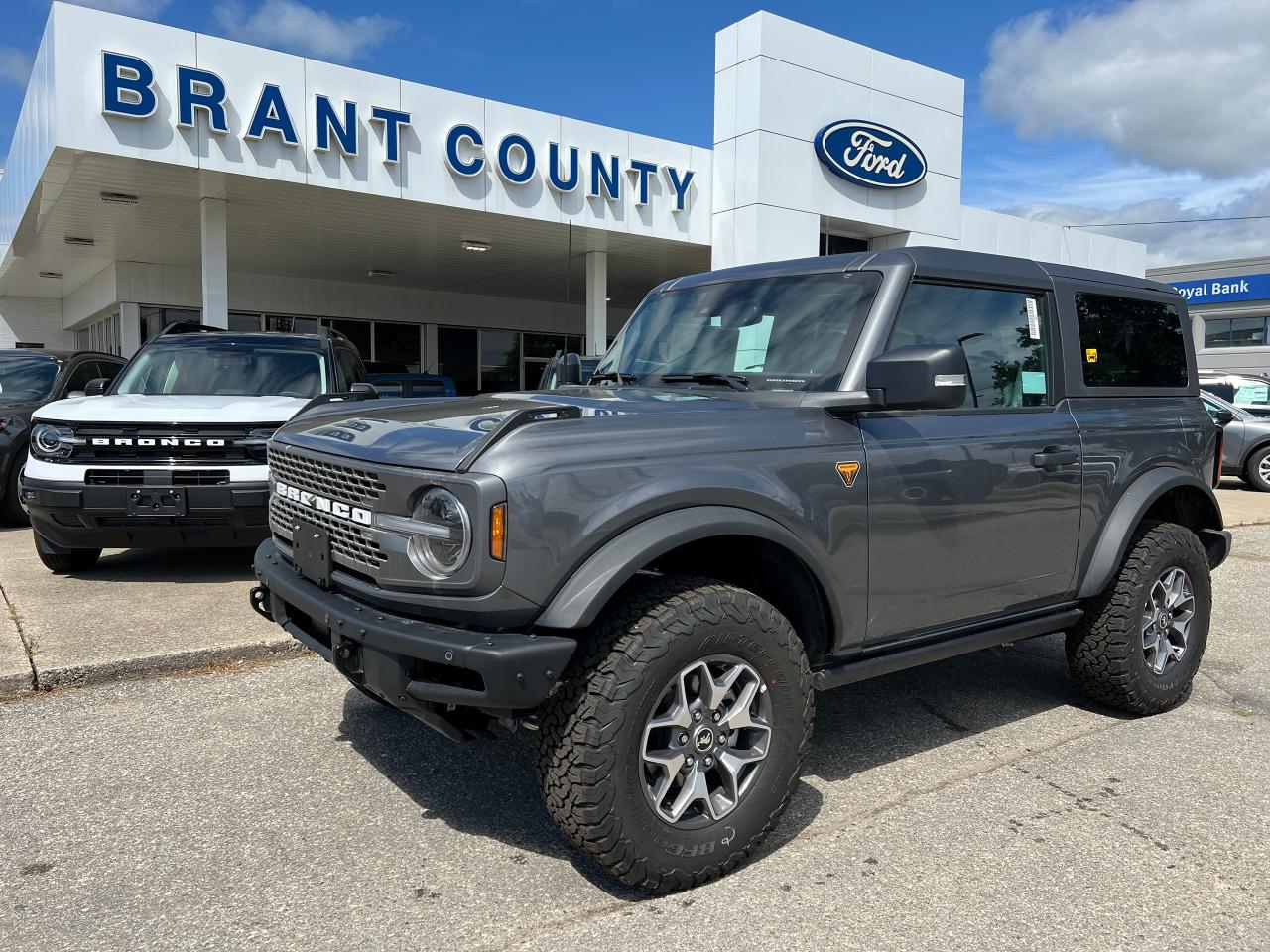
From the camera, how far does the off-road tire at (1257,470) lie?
47.8 feet

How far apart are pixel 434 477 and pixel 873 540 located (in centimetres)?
148

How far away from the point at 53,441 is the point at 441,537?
4.91 m

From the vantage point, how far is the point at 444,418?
2.96 meters

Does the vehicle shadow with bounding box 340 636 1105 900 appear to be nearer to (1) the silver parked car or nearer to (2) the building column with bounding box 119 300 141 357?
(1) the silver parked car

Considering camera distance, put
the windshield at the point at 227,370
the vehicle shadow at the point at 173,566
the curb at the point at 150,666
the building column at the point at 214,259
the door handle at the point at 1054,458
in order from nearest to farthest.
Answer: the door handle at the point at 1054,458 < the curb at the point at 150,666 < the vehicle shadow at the point at 173,566 < the windshield at the point at 227,370 < the building column at the point at 214,259

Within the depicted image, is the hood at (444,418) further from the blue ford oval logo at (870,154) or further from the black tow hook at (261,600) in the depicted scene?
the blue ford oval logo at (870,154)

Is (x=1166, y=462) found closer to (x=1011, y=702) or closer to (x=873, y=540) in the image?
(x=1011, y=702)

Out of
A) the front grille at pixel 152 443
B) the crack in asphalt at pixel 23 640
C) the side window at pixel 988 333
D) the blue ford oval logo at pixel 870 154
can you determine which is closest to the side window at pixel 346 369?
the front grille at pixel 152 443

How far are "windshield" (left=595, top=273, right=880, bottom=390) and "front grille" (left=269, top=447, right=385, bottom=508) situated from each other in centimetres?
136

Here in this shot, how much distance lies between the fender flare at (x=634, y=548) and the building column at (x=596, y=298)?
44.5 feet

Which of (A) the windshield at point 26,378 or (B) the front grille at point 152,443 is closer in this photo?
(B) the front grille at point 152,443

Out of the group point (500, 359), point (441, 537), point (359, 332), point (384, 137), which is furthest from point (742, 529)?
point (500, 359)

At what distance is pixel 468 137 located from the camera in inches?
493

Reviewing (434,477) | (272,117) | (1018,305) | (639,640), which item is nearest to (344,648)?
(434,477)
